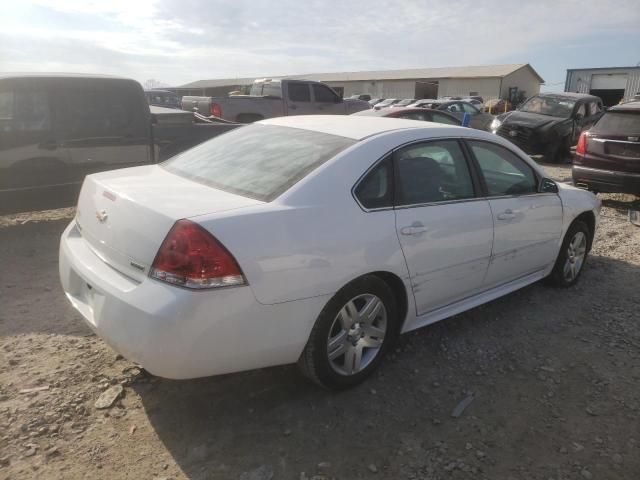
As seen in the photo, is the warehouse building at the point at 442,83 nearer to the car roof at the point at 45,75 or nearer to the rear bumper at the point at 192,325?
the car roof at the point at 45,75

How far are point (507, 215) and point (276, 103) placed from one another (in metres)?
11.1

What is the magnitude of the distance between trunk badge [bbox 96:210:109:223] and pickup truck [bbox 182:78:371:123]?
10634mm

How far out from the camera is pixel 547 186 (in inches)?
164

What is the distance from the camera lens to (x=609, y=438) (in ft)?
8.87

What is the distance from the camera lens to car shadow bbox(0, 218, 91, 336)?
12.0ft

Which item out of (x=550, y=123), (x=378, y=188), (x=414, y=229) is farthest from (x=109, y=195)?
(x=550, y=123)

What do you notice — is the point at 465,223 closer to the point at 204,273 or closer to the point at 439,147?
the point at 439,147

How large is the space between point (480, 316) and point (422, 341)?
0.71 m

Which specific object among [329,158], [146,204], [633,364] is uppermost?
[329,158]

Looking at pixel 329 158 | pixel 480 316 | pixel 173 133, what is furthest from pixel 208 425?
pixel 173 133

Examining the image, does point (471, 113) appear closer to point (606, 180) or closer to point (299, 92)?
point (299, 92)

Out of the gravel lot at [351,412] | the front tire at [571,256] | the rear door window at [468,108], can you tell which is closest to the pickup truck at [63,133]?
the gravel lot at [351,412]

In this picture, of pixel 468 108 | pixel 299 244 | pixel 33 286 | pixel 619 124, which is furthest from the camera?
pixel 468 108

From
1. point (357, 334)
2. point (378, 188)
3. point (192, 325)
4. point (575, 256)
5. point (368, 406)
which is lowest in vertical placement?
point (368, 406)
